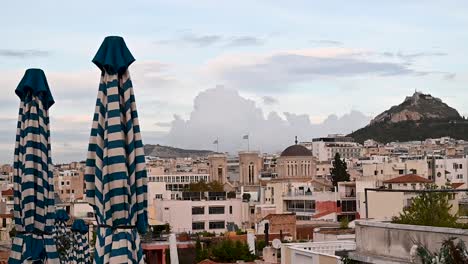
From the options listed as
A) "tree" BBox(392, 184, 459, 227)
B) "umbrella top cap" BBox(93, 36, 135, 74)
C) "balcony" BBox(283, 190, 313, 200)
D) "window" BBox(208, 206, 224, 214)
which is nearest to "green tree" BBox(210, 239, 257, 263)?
"tree" BBox(392, 184, 459, 227)

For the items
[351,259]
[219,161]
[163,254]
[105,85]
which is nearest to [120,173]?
[105,85]

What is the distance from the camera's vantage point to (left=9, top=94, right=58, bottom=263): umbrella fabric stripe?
963 centimetres

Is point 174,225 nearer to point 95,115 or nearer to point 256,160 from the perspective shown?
point 95,115

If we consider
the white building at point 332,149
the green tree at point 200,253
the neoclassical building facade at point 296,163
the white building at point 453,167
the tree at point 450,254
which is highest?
the white building at point 332,149

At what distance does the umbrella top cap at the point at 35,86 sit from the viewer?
9.99m

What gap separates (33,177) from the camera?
9695 millimetres

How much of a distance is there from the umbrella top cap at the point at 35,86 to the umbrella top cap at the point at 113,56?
207 cm

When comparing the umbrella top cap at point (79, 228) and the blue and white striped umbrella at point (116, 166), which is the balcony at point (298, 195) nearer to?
the umbrella top cap at point (79, 228)

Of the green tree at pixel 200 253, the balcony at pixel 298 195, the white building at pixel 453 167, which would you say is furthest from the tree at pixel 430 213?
the white building at pixel 453 167

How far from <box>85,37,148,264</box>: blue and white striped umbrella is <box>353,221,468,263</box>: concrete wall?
450 centimetres

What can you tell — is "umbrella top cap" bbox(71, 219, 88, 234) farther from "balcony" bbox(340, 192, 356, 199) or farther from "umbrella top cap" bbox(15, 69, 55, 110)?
"balcony" bbox(340, 192, 356, 199)

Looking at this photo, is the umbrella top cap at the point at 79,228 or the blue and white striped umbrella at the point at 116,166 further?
the umbrella top cap at the point at 79,228

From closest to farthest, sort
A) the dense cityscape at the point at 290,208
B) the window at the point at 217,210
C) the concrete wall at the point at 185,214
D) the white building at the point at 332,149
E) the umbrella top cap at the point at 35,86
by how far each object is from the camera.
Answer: the umbrella top cap at the point at 35,86, the dense cityscape at the point at 290,208, the concrete wall at the point at 185,214, the window at the point at 217,210, the white building at the point at 332,149

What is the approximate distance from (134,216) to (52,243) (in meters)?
2.36
